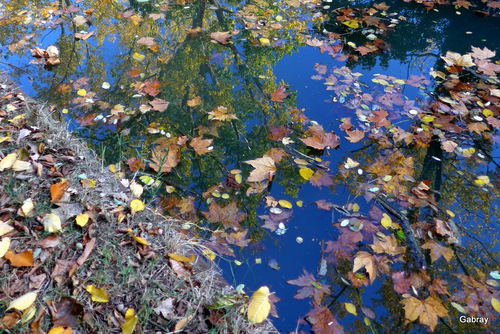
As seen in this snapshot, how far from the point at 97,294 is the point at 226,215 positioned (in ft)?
3.05

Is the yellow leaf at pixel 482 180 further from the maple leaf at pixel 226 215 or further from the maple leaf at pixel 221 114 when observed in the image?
the maple leaf at pixel 221 114

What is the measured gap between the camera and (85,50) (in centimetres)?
377

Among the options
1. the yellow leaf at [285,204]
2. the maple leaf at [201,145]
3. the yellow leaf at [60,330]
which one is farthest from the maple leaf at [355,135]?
the yellow leaf at [60,330]

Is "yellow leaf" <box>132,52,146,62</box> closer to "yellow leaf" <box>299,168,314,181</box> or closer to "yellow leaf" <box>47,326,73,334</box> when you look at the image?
"yellow leaf" <box>299,168,314,181</box>

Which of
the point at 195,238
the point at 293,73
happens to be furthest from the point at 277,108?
the point at 195,238

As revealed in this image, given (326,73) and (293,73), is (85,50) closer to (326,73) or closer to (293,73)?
(293,73)

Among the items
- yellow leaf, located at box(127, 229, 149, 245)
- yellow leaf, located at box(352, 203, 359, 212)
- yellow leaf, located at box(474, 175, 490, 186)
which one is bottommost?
Result: yellow leaf, located at box(474, 175, 490, 186)

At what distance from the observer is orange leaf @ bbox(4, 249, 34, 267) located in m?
1.53

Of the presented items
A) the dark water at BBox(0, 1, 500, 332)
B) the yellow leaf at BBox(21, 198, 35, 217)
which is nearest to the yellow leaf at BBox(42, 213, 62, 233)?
the yellow leaf at BBox(21, 198, 35, 217)

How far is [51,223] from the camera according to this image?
1.71 m

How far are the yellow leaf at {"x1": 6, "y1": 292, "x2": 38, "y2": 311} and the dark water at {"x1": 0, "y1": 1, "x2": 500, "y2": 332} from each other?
980mm

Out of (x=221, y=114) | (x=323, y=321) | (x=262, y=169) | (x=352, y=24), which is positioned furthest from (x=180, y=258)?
(x=352, y=24)

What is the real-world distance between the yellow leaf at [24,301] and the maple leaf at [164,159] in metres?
1.16

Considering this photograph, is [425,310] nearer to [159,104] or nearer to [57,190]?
[57,190]
